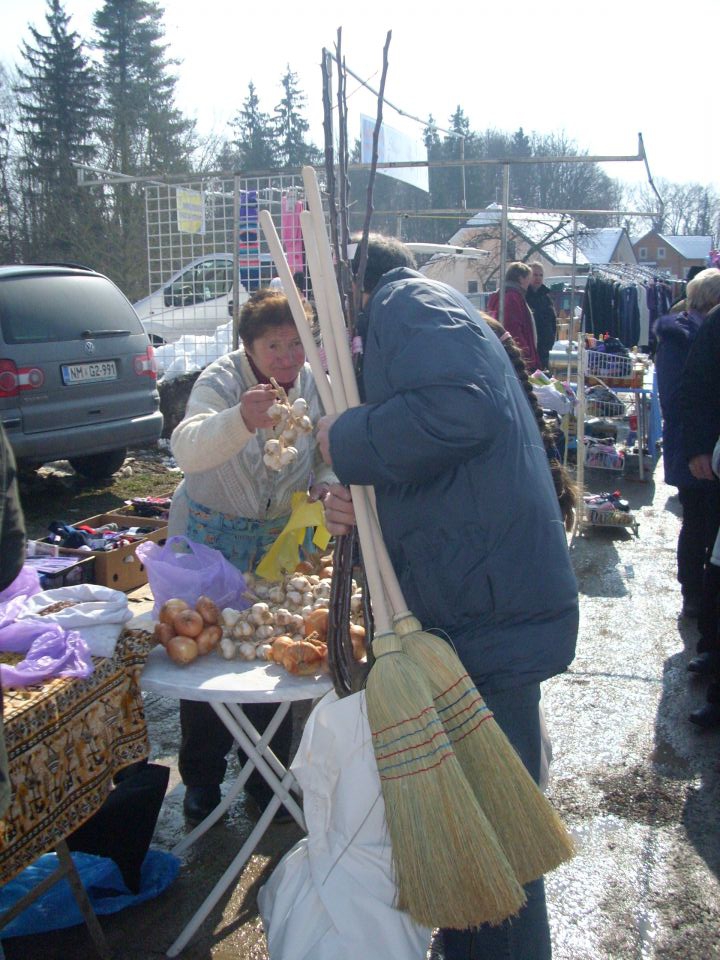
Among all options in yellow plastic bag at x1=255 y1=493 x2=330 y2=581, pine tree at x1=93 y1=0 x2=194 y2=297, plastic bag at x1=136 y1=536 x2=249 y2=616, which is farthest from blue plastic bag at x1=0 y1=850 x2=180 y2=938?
pine tree at x1=93 y1=0 x2=194 y2=297

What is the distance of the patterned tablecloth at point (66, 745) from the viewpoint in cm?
171

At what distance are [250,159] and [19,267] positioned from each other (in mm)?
27111

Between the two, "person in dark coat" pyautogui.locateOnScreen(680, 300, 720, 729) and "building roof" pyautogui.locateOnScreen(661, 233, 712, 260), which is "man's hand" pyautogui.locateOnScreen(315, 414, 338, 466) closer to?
"person in dark coat" pyautogui.locateOnScreen(680, 300, 720, 729)

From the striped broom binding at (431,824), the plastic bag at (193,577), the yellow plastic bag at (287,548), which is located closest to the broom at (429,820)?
the striped broom binding at (431,824)

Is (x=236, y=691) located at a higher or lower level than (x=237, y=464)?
lower

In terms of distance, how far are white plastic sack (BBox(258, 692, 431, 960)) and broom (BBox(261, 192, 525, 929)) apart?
8 centimetres

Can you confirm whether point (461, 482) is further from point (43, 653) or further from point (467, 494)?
point (43, 653)

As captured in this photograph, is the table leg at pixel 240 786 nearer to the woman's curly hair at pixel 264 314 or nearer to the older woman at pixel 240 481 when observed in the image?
the older woman at pixel 240 481

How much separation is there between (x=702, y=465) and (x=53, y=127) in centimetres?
2561

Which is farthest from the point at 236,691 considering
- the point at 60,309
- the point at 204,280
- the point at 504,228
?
the point at 204,280

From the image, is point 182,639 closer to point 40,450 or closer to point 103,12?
point 40,450

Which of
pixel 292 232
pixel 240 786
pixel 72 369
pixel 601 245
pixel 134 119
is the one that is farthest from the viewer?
pixel 601 245

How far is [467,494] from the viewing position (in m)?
1.51

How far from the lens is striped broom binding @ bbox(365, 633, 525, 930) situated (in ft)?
4.65
